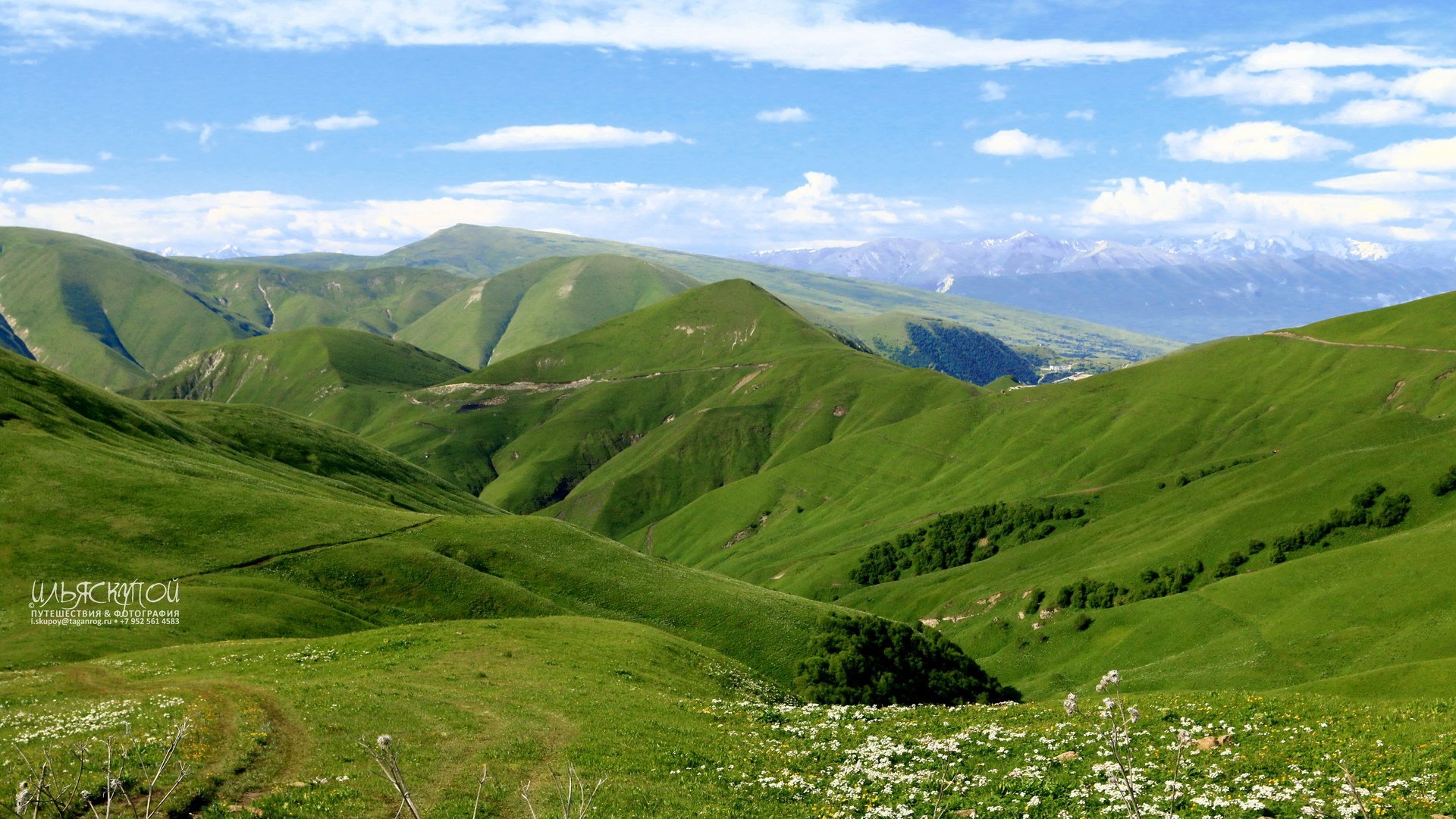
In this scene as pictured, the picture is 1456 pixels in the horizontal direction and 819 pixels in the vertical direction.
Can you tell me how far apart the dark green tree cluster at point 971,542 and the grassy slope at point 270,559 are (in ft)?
287

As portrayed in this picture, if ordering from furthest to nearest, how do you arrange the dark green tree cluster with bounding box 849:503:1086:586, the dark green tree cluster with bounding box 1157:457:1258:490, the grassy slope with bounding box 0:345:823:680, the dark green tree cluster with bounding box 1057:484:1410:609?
1. the dark green tree cluster with bounding box 849:503:1086:586
2. the dark green tree cluster with bounding box 1157:457:1258:490
3. the dark green tree cluster with bounding box 1057:484:1410:609
4. the grassy slope with bounding box 0:345:823:680

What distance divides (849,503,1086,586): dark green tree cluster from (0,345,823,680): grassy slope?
87406 millimetres

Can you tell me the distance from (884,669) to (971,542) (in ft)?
409

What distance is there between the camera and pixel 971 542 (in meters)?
195

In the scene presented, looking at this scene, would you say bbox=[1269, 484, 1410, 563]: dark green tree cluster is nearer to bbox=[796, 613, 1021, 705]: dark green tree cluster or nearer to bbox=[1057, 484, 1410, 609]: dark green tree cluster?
bbox=[1057, 484, 1410, 609]: dark green tree cluster

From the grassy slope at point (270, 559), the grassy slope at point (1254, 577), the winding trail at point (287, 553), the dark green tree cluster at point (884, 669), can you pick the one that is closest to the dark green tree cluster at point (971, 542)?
the grassy slope at point (1254, 577)

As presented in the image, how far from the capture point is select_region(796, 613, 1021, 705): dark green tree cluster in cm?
7238

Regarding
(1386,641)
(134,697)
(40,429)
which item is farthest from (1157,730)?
(40,429)

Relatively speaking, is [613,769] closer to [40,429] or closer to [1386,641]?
[1386,641]

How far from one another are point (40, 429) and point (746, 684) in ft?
307

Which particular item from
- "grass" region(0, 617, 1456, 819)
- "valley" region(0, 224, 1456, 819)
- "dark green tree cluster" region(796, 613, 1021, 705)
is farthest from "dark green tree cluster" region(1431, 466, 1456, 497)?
"grass" region(0, 617, 1456, 819)

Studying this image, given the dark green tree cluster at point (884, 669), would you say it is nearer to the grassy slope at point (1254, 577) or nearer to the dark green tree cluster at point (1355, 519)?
the grassy slope at point (1254, 577)

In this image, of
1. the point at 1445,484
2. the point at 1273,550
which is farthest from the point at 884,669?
the point at 1445,484

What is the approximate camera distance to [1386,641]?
79312 mm
